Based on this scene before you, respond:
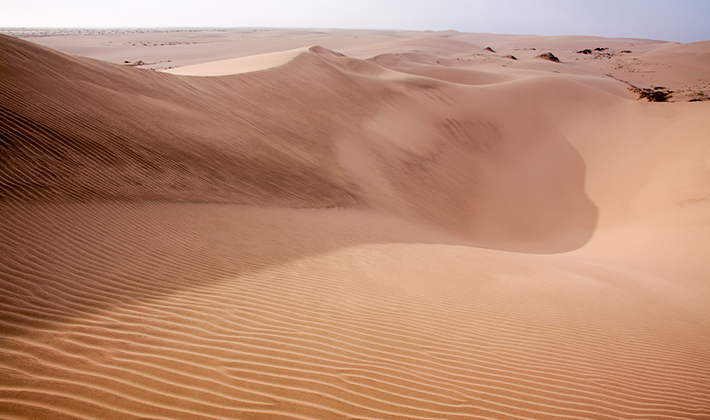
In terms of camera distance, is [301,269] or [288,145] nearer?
[301,269]

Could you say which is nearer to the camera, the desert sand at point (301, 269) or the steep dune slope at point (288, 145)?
the desert sand at point (301, 269)

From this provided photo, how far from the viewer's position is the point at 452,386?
2.92 meters

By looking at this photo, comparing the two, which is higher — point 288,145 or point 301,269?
point 288,145

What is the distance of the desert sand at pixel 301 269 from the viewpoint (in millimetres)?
2688

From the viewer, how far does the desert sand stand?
8.82 feet

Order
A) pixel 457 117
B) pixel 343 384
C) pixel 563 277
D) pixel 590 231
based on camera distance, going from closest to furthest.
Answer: pixel 343 384
pixel 563 277
pixel 590 231
pixel 457 117

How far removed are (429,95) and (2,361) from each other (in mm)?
19823

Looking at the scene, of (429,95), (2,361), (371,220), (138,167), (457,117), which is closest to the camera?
(2,361)

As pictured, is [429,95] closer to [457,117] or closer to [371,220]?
[457,117]

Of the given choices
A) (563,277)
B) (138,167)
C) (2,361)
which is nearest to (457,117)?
(563,277)

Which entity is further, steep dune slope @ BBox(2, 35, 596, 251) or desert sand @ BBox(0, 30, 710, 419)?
steep dune slope @ BBox(2, 35, 596, 251)

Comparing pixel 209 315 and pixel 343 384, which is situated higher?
pixel 209 315

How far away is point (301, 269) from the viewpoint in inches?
196

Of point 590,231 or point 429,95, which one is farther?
point 429,95
